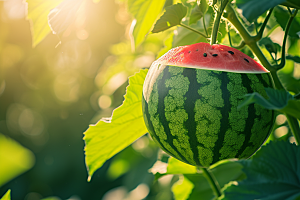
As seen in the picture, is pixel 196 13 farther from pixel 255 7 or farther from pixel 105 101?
pixel 105 101

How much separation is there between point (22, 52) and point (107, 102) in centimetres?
233

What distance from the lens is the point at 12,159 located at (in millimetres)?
3500

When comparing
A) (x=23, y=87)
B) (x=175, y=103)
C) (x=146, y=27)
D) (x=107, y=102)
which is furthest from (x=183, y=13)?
(x=23, y=87)

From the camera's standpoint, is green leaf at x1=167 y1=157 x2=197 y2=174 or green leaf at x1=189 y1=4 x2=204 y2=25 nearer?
green leaf at x1=189 y1=4 x2=204 y2=25

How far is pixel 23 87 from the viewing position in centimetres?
370

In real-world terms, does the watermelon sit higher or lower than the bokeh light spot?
higher

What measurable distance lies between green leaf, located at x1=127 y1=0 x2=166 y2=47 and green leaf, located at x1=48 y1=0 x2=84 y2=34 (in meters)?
0.16

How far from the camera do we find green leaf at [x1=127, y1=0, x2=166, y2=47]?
0.80 metres

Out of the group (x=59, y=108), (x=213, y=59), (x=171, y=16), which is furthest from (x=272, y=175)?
(x=59, y=108)

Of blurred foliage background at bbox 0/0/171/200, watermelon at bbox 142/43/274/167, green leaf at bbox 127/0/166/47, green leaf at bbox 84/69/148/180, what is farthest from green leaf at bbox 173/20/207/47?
blurred foliage background at bbox 0/0/171/200

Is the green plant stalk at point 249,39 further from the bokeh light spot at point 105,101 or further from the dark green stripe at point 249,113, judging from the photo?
the bokeh light spot at point 105,101

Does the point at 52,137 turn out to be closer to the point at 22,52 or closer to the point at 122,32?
the point at 22,52

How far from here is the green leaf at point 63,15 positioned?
27.2 inches

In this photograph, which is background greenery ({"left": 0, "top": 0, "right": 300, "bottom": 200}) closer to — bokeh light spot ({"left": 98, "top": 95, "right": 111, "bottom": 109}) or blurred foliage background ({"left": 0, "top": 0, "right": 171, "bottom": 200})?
blurred foliage background ({"left": 0, "top": 0, "right": 171, "bottom": 200})
